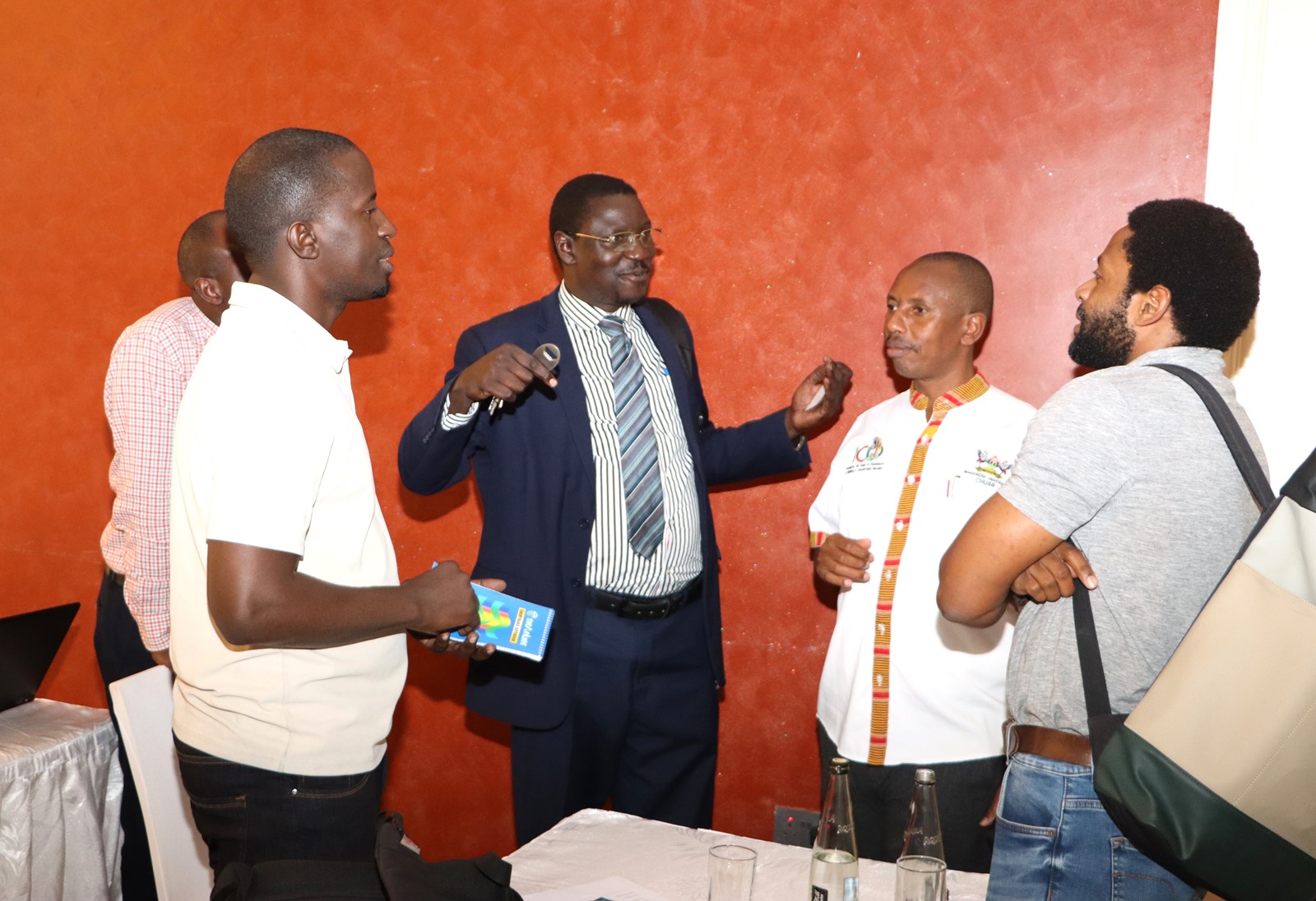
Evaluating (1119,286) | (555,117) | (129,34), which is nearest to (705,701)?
(1119,286)

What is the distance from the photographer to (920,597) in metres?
2.48

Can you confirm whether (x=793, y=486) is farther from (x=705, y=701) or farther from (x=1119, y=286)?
(x=1119, y=286)

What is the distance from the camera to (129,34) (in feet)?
12.4

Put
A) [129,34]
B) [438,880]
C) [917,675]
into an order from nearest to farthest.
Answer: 1. [438,880]
2. [917,675]
3. [129,34]

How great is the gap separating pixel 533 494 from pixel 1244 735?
179 cm

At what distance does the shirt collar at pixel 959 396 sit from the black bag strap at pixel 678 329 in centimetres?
70

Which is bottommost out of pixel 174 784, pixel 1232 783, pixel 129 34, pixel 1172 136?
pixel 174 784

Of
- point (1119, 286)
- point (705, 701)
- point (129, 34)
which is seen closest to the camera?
point (1119, 286)

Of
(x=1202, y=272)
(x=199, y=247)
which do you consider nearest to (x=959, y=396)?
(x=1202, y=272)

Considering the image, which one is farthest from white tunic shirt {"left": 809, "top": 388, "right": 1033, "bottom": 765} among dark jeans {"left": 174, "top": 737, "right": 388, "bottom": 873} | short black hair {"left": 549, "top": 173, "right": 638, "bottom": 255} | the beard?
dark jeans {"left": 174, "top": 737, "right": 388, "bottom": 873}

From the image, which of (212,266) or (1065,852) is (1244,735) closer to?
(1065,852)

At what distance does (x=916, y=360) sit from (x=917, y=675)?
2.58 ft

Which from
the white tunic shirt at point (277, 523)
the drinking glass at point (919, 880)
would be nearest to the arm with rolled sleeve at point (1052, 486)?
the drinking glass at point (919, 880)

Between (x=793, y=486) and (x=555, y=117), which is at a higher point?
(x=555, y=117)
